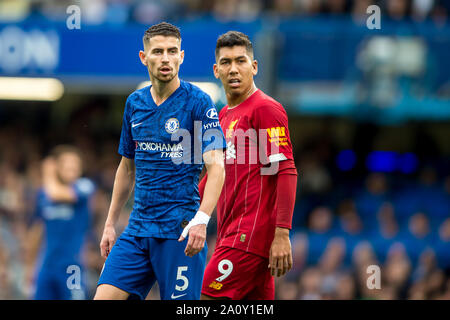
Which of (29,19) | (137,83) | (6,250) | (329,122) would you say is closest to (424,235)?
(329,122)

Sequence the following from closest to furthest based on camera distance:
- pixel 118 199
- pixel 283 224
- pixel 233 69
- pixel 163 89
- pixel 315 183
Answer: pixel 163 89 < pixel 283 224 < pixel 118 199 < pixel 233 69 < pixel 315 183

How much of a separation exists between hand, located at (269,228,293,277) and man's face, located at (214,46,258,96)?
109cm

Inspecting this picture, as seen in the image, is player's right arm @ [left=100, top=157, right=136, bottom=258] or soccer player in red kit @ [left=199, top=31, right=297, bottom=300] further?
soccer player in red kit @ [left=199, top=31, right=297, bottom=300]

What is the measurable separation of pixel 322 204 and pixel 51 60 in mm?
5931

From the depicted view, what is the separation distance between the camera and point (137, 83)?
601 inches

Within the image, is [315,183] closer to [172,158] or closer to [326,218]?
[326,218]

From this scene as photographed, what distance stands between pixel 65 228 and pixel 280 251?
183 inches

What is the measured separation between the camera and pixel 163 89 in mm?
5402

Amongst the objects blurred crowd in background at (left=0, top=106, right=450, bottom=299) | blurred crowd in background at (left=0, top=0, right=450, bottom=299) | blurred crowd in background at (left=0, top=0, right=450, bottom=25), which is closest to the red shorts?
blurred crowd in background at (left=0, top=106, right=450, bottom=299)

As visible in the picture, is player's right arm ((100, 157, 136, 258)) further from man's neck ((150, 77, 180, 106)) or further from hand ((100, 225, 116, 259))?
man's neck ((150, 77, 180, 106))

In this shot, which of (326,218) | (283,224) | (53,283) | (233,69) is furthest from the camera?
(326,218)

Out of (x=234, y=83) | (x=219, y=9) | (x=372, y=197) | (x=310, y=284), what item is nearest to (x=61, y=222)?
(x=310, y=284)

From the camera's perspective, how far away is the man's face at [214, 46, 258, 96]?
5750 mm
